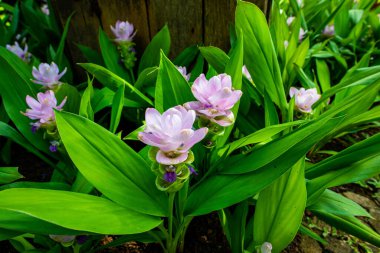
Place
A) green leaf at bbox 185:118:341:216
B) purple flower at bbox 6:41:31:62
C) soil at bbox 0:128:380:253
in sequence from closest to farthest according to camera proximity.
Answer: green leaf at bbox 185:118:341:216 → soil at bbox 0:128:380:253 → purple flower at bbox 6:41:31:62

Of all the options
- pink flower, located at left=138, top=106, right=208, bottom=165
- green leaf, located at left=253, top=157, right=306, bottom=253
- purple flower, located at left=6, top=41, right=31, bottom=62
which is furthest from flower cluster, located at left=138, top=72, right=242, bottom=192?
purple flower, located at left=6, top=41, right=31, bottom=62

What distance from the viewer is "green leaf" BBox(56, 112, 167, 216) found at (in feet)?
2.52

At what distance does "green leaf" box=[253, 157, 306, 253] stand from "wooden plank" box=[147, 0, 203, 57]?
89 cm

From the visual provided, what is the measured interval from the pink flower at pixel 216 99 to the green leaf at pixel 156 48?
2.37 ft

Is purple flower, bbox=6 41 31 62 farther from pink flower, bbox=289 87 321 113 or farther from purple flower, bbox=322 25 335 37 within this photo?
purple flower, bbox=322 25 335 37

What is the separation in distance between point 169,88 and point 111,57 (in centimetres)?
71

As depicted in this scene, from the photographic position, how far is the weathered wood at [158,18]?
1.46 metres

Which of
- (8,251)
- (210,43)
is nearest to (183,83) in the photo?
(210,43)

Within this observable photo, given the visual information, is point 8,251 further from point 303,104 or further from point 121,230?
point 303,104

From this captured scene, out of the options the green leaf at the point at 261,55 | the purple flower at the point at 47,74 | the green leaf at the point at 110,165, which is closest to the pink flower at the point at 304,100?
the green leaf at the point at 261,55

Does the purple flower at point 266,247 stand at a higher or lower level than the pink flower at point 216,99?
lower

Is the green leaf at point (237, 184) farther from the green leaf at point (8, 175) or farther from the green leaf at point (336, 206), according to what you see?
the green leaf at point (8, 175)

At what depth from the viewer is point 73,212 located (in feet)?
2.33

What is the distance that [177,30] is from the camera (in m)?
1.56
